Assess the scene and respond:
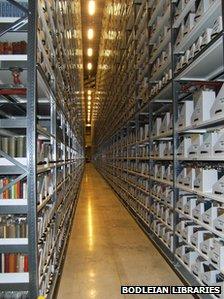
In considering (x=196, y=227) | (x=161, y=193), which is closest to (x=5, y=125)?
(x=196, y=227)

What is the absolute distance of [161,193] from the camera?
524cm

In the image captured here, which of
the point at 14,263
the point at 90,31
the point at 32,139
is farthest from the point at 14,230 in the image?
the point at 90,31

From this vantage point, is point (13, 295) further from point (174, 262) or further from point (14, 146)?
point (174, 262)

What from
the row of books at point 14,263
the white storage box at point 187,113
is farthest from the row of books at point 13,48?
the white storage box at point 187,113

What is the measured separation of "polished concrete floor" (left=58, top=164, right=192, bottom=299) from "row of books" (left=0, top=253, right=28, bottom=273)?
117 centimetres

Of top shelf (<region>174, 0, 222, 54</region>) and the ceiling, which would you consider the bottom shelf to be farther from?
the ceiling

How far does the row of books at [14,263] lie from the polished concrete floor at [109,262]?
1166 mm

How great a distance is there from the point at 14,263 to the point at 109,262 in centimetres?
237

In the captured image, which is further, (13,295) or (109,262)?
(109,262)

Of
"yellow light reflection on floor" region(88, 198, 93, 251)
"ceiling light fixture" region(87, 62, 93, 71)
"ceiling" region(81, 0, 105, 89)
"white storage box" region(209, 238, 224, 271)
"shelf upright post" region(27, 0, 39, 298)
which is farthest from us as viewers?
"ceiling light fixture" region(87, 62, 93, 71)

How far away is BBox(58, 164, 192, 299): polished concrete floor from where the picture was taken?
12.5ft

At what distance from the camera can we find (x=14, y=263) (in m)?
2.57

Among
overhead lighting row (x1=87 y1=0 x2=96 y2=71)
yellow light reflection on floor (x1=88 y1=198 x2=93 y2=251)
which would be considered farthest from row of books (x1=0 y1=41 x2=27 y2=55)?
overhead lighting row (x1=87 y1=0 x2=96 y2=71)

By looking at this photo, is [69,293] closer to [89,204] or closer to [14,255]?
[14,255]
